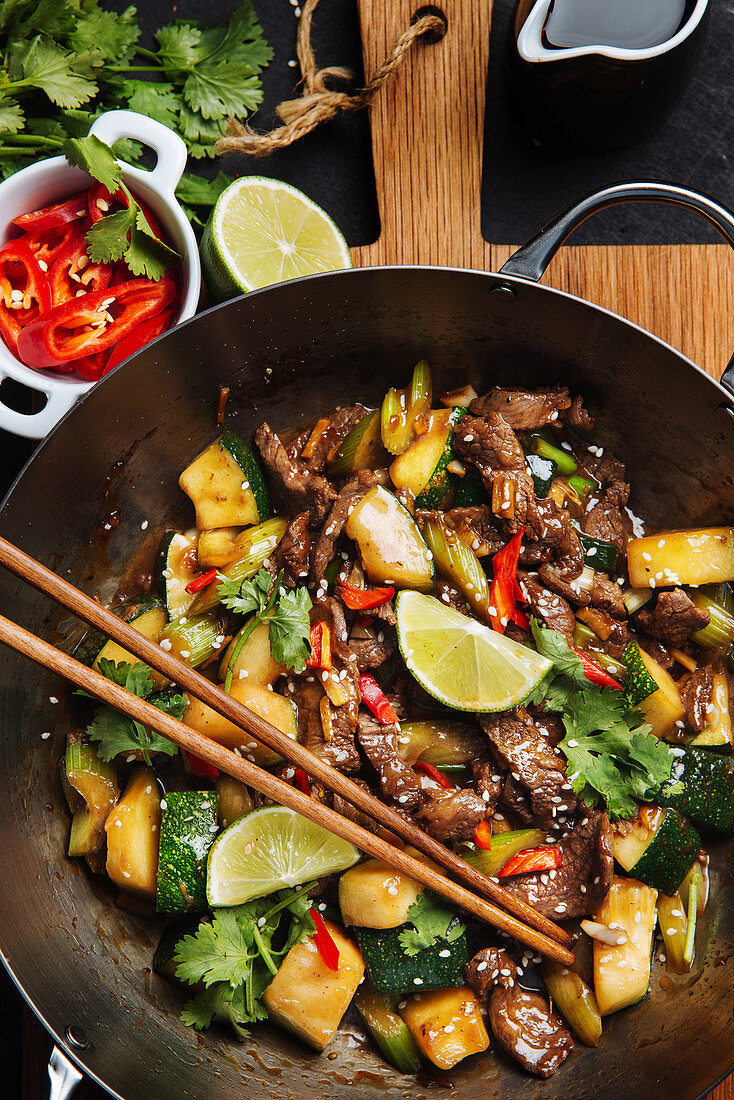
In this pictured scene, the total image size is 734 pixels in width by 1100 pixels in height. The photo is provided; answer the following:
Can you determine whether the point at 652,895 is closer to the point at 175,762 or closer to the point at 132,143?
the point at 175,762

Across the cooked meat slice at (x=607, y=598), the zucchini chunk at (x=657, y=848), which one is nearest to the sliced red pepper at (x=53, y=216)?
the cooked meat slice at (x=607, y=598)

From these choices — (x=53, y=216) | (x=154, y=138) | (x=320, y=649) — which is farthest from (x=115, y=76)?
(x=320, y=649)

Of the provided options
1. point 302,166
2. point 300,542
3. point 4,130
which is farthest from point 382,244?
point 4,130

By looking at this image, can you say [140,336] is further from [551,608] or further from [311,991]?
[311,991]

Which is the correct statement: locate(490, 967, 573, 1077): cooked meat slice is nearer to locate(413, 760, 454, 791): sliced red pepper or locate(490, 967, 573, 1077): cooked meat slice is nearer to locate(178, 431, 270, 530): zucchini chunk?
locate(413, 760, 454, 791): sliced red pepper

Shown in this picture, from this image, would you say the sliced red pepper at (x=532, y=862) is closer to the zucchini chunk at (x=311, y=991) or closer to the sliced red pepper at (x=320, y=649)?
the zucchini chunk at (x=311, y=991)
